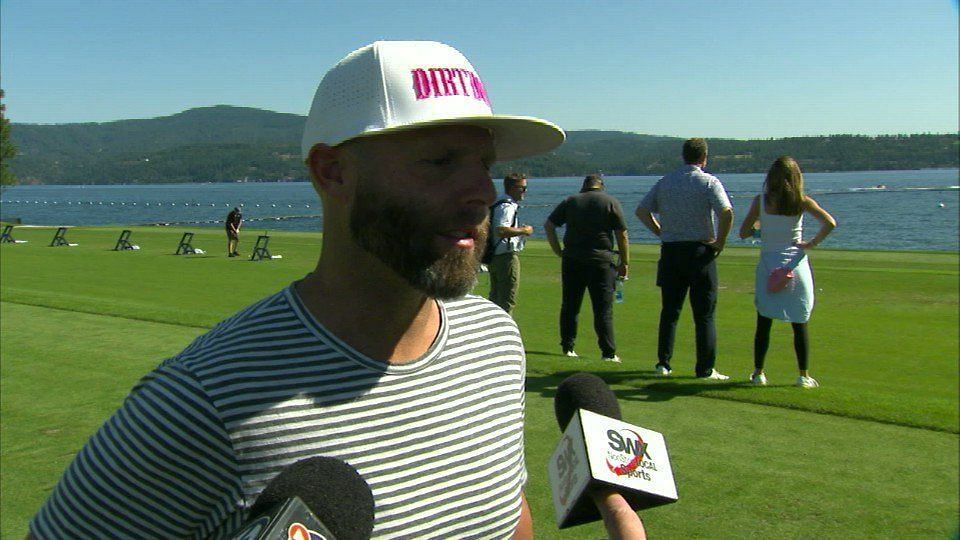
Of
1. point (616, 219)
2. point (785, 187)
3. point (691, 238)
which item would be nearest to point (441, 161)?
point (785, 187)

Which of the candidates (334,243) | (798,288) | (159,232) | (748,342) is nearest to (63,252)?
(159,232)

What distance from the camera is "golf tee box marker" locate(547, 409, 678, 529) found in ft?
6.31

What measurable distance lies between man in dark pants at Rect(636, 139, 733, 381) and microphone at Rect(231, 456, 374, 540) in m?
7.15

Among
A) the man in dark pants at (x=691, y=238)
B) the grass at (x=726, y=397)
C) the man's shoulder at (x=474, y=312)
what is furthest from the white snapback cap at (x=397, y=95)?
the man in dark pants at (x=691, y=238)

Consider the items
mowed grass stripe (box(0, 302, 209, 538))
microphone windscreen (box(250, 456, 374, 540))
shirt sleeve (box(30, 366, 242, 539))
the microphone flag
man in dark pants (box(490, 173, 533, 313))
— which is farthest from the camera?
man in dark pants (box(490, 173, 533, 313))

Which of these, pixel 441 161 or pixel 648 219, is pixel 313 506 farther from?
pixel 648 219

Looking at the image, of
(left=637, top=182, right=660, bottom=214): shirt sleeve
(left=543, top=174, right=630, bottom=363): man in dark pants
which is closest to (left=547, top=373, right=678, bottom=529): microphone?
(left=637, top=182, right=660, bottom=214): shirt sleeve

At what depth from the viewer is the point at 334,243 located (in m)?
2.11

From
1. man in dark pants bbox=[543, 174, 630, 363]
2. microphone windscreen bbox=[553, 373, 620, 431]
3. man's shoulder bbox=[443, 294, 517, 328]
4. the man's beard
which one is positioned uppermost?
the man's beard

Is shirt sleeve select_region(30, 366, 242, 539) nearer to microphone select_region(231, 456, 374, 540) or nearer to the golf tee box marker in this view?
microphone select_region(231, 456, 374, 540)

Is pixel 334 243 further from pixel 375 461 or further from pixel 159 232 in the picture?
pixel 159 232

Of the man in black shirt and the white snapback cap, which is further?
the man in black shirt

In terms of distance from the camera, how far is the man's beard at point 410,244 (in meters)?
Result: 1.96

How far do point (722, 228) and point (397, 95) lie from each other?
712cm
